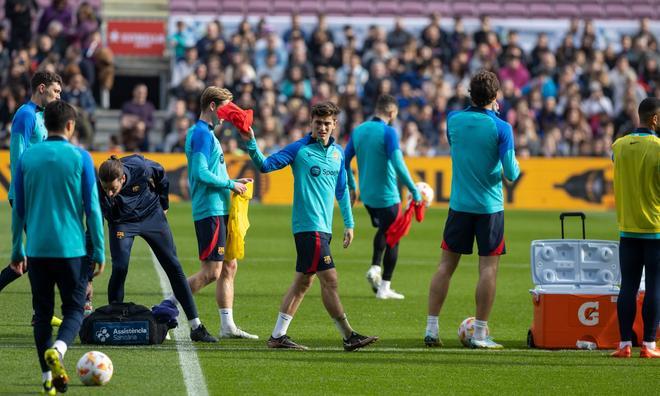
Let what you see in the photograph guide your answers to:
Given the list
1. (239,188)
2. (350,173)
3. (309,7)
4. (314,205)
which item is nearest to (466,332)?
(314,205)

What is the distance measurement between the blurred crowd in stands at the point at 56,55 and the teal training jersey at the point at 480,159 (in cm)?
1542

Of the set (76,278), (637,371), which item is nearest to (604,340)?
(637,371)

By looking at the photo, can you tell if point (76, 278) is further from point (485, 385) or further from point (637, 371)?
point (637, 371)

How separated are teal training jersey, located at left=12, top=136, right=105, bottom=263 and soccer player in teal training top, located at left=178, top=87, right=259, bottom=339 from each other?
215 cm

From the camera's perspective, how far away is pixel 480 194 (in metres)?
10.2

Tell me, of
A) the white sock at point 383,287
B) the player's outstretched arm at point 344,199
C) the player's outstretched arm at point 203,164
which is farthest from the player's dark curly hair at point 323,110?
the white sock at point 383,287

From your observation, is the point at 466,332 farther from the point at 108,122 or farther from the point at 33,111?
the point at 108,122

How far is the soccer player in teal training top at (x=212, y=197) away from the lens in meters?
10.1

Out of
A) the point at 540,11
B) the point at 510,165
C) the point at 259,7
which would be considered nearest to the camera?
the point at 510,165

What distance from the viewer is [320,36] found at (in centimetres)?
2923

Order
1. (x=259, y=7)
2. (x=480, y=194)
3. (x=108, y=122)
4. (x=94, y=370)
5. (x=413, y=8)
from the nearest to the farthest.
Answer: (x=94, y=370) → (x=480, y=194) → (x=108, y=122) → (x=259, y=7) → (x=413, y=8)

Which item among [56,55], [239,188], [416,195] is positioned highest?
[56,55]

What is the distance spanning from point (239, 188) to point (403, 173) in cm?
333

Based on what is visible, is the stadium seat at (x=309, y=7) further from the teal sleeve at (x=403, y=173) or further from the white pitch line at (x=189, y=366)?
the white pitch line at (x=189, y=366)
